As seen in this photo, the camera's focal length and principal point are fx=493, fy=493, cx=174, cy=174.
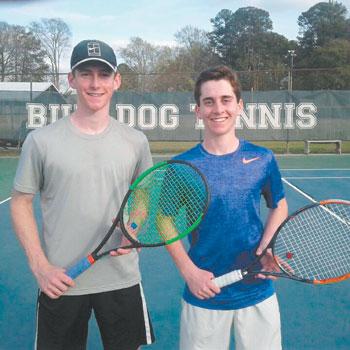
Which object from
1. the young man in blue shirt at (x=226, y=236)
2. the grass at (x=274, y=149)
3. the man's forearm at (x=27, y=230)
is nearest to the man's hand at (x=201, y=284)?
the young man in blue shirt at (x=226, y=236)

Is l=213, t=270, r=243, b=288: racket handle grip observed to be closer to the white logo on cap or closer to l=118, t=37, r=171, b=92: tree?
the white logo on cap

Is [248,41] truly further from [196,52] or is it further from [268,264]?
[268,264]

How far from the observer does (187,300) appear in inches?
82.7

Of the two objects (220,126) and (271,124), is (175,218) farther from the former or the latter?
(271,124)

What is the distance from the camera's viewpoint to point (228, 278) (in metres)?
1.99

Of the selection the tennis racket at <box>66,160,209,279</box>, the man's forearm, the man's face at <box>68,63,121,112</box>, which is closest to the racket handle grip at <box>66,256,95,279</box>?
the tennis racket at <box>66,160,209,279</box>

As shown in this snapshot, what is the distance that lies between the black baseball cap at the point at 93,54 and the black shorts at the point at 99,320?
989mm

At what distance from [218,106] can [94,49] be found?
0.57 metres

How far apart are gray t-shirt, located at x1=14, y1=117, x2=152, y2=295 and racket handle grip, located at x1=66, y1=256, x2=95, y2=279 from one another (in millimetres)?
49

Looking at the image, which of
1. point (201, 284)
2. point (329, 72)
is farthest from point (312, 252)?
point (329, 72)

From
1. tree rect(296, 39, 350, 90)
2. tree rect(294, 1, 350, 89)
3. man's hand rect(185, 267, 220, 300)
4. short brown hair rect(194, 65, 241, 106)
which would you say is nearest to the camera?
man's hand rect(185, 267, 220, 300)

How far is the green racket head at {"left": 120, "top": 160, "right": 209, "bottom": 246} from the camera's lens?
2055mm

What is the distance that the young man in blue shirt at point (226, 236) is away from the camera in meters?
2.03

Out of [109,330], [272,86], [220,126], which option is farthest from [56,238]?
[272,86]
